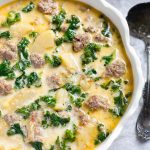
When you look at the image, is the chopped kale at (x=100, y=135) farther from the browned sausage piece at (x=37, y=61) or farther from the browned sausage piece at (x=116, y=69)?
the browned sausage piece at (x=37, y=61)

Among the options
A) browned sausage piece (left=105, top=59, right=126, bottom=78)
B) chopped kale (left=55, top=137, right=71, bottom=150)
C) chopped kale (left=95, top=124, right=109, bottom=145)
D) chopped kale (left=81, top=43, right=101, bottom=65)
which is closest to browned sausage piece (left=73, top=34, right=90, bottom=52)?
chopped kale (left=81, top=43, right=101, bottom=65)

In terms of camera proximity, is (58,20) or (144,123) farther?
(144,123)

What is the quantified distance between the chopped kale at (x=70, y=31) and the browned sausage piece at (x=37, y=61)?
215 mm

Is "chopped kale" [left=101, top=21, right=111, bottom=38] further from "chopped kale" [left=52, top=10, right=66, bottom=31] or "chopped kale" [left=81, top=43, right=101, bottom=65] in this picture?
"chopped kale" [left=52, top=10, right=66, bottom=31]

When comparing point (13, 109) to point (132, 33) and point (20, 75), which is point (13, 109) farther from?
point (132, 33)

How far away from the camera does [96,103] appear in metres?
4.39

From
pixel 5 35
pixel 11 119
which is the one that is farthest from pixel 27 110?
pixel 5 35

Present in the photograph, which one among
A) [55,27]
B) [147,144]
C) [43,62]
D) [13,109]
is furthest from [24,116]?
[147,144]

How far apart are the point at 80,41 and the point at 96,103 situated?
60 centimetres

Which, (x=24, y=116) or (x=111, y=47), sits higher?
(x=111, y=47)

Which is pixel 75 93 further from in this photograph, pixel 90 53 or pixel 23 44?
pixel 23 44

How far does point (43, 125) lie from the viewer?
171 inches

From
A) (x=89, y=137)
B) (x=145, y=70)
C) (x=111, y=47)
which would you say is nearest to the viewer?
(x=89, y=137)

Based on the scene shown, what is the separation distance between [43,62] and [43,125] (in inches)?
21.9
